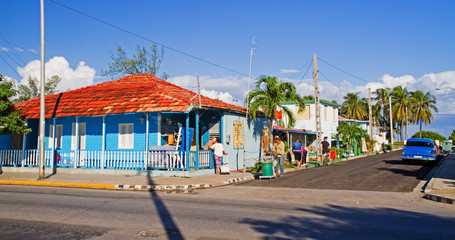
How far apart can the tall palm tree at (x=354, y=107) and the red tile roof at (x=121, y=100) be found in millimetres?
50425

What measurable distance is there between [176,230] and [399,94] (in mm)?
69495

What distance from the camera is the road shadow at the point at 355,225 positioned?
6266mm

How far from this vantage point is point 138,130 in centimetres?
1889

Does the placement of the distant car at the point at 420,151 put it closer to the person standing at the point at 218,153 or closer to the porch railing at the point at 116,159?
the person standing at the point at 218,153

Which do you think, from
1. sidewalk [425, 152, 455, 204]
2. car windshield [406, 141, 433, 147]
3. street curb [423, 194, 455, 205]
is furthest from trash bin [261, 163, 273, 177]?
car windshield [406, 141, 433, 147]

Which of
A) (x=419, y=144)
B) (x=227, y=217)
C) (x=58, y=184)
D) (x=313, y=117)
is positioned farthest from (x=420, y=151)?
(x=58, y=184)

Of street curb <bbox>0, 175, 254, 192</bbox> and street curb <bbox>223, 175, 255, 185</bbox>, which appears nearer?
street curb <bbox>0, 175, 254, 192</bbox>

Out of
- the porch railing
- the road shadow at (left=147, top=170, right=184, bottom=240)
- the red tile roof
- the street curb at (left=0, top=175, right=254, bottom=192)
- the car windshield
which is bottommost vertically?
the street curb at (left=0, top=175, right=254, bottom=192)

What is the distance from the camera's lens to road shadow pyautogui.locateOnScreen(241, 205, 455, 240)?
6.27 m

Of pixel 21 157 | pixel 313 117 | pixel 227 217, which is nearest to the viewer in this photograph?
pixel 227 217

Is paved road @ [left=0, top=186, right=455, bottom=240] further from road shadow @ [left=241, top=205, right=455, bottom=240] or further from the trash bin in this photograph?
the trash bin

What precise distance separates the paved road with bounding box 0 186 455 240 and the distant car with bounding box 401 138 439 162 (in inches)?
530

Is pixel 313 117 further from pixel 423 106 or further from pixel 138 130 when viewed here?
pixel 423 106

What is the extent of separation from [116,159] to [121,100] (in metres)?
3.00
